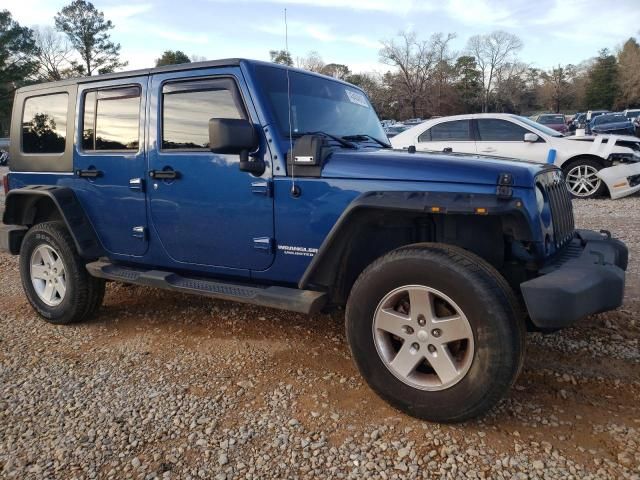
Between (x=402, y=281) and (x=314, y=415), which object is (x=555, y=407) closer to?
(x=402, y=281)

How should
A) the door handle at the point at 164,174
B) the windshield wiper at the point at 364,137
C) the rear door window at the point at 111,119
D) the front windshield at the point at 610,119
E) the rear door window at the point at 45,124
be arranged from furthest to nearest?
the front windshield at the point at 610,119 < the rear door window at the point at 45,124 < the rear door window at the point at 111,119 < the windshield wiper at the point at 364,137 < the door handle at the point at 164,174

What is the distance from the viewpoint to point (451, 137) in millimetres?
10086

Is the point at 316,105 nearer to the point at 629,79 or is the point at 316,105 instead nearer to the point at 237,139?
the point at 237,139

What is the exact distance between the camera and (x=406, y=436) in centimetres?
266

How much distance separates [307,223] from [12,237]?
306cm

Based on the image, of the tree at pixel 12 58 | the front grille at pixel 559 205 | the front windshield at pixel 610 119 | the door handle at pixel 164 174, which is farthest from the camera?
the tree at pixel 12 58

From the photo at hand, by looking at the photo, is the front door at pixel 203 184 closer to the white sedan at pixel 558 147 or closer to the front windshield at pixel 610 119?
the white sedan at pixel 558 147

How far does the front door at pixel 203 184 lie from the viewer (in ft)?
10.9

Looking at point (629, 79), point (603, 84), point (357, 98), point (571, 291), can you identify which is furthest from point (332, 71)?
point (603, 84)

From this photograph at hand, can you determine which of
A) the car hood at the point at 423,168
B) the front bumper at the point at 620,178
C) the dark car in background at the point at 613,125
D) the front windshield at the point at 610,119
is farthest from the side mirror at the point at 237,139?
the front windshield at the point at 610,119

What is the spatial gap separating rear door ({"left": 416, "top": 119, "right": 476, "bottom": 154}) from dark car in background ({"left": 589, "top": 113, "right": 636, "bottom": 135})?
13538mm

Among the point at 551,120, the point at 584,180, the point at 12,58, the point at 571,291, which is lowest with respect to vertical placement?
the point at 571,291

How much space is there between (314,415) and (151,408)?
3.13ft

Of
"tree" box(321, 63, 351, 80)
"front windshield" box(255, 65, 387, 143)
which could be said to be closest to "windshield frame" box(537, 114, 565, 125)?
"tree" box(321, 63, 351, 80)
